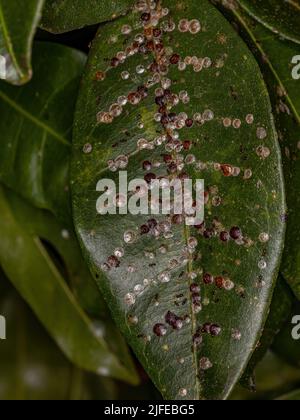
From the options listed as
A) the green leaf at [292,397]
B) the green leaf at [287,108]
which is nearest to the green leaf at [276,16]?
the green leaf at [287,108]

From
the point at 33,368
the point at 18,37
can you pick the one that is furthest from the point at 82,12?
the point at 33,368

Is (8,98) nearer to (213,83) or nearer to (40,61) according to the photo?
(40,61)

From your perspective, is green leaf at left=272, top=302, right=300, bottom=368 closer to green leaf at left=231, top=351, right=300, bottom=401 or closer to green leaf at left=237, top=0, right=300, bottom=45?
green leaf at left=231, top=351, right=300, bottom=401

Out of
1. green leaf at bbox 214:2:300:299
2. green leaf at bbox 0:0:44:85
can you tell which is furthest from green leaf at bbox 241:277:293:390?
green leaf at bbox 0:0:44:85

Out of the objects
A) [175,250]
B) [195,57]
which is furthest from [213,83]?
[175,250]

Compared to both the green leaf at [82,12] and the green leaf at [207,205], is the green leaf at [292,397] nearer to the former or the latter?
the green leaf at [207,205]

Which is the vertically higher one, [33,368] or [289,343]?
[289,343]

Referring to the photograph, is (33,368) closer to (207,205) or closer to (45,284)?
(45,284)
